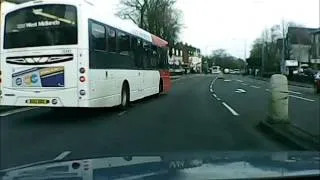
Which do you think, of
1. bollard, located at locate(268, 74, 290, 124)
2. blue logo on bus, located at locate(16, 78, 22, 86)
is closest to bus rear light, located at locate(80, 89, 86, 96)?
blue logo on bus, located at locate(16, 78, 22, 86)

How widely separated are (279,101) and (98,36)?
17.8 ft

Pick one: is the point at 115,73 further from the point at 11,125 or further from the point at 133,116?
the point at 11,125

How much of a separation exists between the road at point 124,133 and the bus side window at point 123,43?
199 cm

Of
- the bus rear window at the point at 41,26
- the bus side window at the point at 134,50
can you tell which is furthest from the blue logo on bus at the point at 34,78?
the bus side window at the point at 134,50

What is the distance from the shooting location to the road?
35.2 ft

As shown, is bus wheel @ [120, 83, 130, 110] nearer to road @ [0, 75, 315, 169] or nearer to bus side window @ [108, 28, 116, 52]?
road @ [0, 75, 315, 169]

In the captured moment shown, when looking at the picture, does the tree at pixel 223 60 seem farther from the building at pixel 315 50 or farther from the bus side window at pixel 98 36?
the bus side window at pixel 98 36

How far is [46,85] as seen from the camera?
1570cm

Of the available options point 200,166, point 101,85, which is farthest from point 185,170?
point 101,85

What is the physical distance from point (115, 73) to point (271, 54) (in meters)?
102

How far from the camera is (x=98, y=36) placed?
54.1ft

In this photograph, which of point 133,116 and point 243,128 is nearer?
point 243,128

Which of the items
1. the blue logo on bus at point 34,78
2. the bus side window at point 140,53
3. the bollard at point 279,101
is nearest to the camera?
the bollard at point 279,101

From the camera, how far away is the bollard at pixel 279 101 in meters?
14.1
